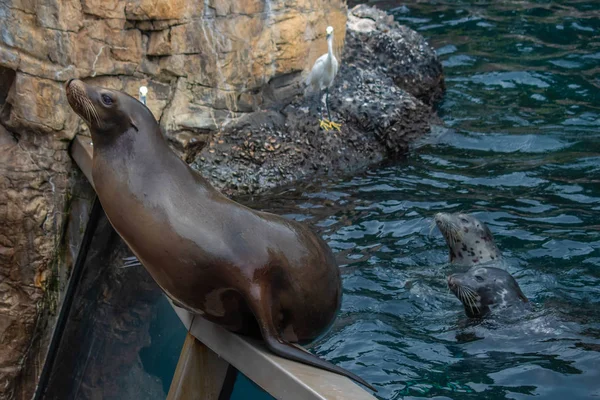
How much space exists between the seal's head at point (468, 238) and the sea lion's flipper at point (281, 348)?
298 centimetres

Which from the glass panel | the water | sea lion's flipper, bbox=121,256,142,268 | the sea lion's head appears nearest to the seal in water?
the sea lion's head

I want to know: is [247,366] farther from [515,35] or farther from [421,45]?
[515,35]

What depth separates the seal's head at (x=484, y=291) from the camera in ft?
16.5

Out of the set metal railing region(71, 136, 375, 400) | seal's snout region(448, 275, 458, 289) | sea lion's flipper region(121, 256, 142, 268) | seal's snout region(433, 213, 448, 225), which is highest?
metal railing region(71, 136, 375, 400)

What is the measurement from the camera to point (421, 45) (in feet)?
29.0

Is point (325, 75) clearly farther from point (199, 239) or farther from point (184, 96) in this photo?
point (199, 239)

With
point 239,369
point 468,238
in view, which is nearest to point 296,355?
point 239,369

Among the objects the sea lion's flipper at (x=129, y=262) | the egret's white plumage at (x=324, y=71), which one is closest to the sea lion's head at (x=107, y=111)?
the sea lion's flipper at (x=129, y=262)

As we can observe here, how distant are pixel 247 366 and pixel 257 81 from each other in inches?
168

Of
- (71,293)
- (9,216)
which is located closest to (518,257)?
(71,293)

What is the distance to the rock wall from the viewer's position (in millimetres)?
4855

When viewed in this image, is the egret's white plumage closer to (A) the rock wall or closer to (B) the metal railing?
(A) the rock wall

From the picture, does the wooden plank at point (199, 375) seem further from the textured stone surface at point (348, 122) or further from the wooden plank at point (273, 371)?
the textured stone surface at point (348, 122)

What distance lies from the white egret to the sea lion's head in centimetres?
371
